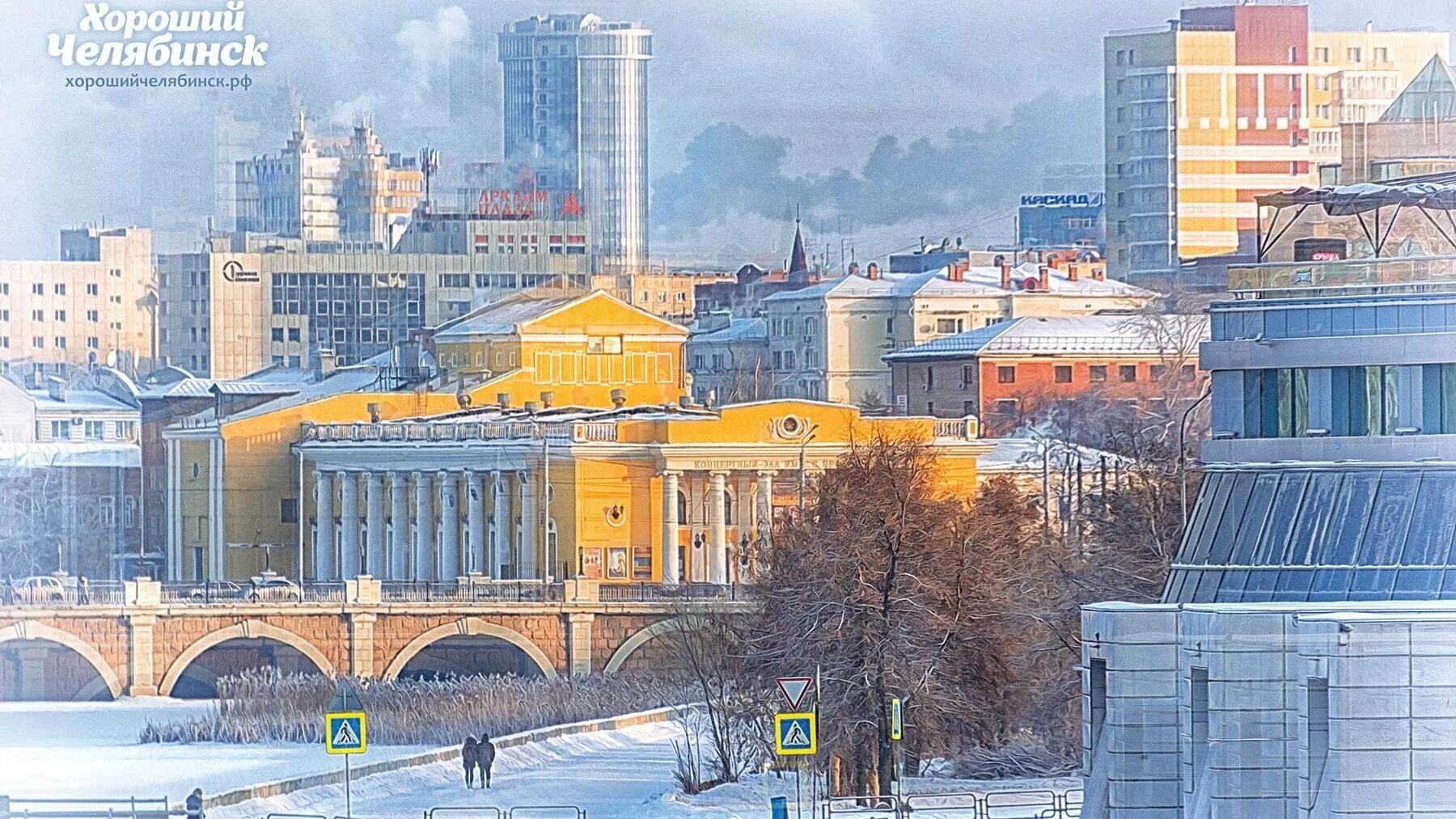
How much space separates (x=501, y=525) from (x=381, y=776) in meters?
43.7

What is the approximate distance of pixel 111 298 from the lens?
458ft

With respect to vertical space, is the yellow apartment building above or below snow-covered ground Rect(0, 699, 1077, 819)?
A: above

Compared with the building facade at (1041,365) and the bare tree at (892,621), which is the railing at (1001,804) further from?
the building facade at (1041,365)

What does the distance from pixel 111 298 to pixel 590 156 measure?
34.7 metres

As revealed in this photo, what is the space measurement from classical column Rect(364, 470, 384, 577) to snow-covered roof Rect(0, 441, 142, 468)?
10.3 meters

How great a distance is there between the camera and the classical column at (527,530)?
109 metres

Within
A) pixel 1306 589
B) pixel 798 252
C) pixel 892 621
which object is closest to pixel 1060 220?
pixel 798 252

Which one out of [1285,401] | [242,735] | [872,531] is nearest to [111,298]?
[242,735]

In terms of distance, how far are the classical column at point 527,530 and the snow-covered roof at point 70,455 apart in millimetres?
15247

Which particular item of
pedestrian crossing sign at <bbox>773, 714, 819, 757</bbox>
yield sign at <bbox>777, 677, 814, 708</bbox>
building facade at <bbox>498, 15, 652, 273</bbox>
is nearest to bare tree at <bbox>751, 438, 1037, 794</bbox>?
yield sign at <bbox>777, 677, 814, 708</bbox>

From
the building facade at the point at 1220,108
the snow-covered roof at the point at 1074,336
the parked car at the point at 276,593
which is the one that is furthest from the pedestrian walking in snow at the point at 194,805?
the building facade at the point at 1220,108

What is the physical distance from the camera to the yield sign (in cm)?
4491

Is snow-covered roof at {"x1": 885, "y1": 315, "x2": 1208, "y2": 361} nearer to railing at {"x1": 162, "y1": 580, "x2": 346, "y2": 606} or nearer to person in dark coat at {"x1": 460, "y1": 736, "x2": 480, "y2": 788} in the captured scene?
railing at {"x1": 162, "y1": 580, "x2": 346, "y2": 606}

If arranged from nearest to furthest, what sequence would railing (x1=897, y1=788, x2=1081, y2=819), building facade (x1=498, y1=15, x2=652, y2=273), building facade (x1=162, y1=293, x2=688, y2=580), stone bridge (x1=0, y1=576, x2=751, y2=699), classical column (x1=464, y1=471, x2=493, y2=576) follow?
railing (x1=897, y1=788, x2=1081, y2=819) → stone bridge (x1=0, y1=576, x2=751, y2=699) → classical column (x1=464, y1=471, x2=493, y2=576) → building facade (x1=162, y1=293, x2=688, y2=580) → building facade (x1=498, y1=15, x2=652, y2=273)
